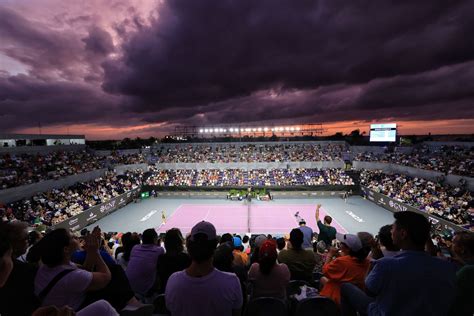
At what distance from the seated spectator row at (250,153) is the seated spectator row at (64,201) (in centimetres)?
1229

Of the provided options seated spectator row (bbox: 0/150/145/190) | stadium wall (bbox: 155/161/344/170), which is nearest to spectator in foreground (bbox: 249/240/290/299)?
seated spectator row (bbox: 0/150/145/190)

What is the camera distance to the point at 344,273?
3.48 m

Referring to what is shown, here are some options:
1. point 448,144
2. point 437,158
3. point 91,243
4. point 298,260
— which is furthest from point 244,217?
point 448,144

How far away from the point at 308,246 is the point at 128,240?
5105 mm

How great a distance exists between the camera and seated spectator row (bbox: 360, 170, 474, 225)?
1790cm

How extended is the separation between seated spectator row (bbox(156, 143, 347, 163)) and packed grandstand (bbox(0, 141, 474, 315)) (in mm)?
205

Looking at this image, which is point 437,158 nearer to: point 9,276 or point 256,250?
point 256,250

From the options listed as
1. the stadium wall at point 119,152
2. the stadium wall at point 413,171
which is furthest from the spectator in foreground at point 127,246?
the stadium wall at point 119,152

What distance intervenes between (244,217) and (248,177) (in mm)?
13588

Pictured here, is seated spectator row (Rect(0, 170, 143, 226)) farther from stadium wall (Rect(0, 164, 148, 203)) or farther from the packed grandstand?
stadium wall (Rect(0, 164, 148, 203))

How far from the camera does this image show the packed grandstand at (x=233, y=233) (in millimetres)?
2422

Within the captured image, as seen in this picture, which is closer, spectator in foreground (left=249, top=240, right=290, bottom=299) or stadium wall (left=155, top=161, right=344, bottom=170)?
spectator in foreground (left=249, top=240, right=290, bottom=299)

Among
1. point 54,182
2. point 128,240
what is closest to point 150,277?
point 128,240

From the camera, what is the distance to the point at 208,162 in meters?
40.3
